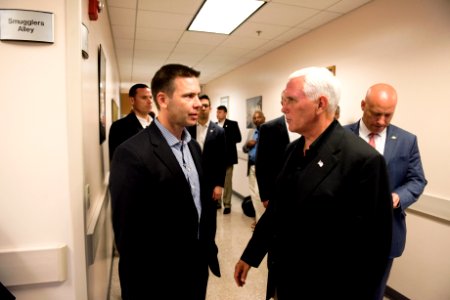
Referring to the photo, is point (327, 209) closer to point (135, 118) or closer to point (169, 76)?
point (169, 76)

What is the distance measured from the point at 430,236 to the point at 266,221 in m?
1.80

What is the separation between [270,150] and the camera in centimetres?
260

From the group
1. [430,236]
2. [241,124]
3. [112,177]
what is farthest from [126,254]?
[241,124]

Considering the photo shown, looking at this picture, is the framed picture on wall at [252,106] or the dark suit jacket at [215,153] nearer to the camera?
the dark suit jacket at [215,153]

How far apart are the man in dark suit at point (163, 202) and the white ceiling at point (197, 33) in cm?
205

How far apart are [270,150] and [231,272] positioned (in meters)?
1.39

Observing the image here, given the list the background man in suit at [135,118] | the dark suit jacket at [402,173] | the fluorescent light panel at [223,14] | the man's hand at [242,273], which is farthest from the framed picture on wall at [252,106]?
the man's hand at [242,273]

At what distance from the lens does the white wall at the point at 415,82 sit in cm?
232

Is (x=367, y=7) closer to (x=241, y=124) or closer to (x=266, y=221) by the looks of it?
(x=266, y=221)

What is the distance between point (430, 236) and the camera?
2424 millimetres

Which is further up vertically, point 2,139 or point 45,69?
point 45,69

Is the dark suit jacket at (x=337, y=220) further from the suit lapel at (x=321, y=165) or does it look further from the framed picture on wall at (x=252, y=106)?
the framed picture on wall at (x=252, y=106)

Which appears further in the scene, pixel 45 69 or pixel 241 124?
pixel 241 124

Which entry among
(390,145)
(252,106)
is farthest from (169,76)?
(252,106)
